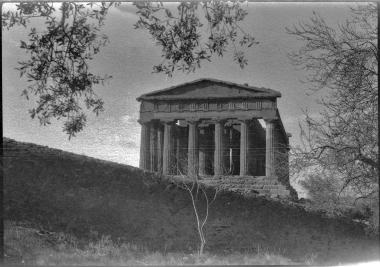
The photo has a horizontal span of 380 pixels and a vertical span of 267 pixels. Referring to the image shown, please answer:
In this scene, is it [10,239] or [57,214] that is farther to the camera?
[57,214]

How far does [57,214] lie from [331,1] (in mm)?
5539

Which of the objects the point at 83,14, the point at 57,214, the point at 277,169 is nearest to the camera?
the point at 83,14

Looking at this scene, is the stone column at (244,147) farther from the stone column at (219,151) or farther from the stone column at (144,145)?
the stone column at (144,145)

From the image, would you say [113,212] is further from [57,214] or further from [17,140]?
[17,140]

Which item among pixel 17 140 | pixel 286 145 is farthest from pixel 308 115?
pixel 17 140

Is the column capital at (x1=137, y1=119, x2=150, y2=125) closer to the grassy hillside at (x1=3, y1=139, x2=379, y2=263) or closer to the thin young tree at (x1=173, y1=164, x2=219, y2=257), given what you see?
the grassy hillside at (x1=3, y1=139, x2=379, y2=263)

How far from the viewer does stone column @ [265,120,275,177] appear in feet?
26.0

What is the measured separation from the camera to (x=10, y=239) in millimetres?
6586

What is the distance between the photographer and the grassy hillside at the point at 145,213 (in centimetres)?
746

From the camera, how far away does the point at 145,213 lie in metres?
8.83

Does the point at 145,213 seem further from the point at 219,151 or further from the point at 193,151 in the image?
the point at 219,151

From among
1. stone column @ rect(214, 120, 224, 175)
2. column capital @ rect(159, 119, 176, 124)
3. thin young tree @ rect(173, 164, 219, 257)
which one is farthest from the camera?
stone column @ rect(214, 120, 224, 175)

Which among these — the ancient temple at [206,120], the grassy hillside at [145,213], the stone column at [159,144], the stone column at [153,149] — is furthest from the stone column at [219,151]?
the stone column at [153,149]

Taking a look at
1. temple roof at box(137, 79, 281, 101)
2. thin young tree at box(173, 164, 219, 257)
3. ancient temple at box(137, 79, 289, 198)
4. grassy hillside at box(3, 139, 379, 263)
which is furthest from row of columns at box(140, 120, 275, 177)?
temple roof at box(137, 79, 281, 101)
